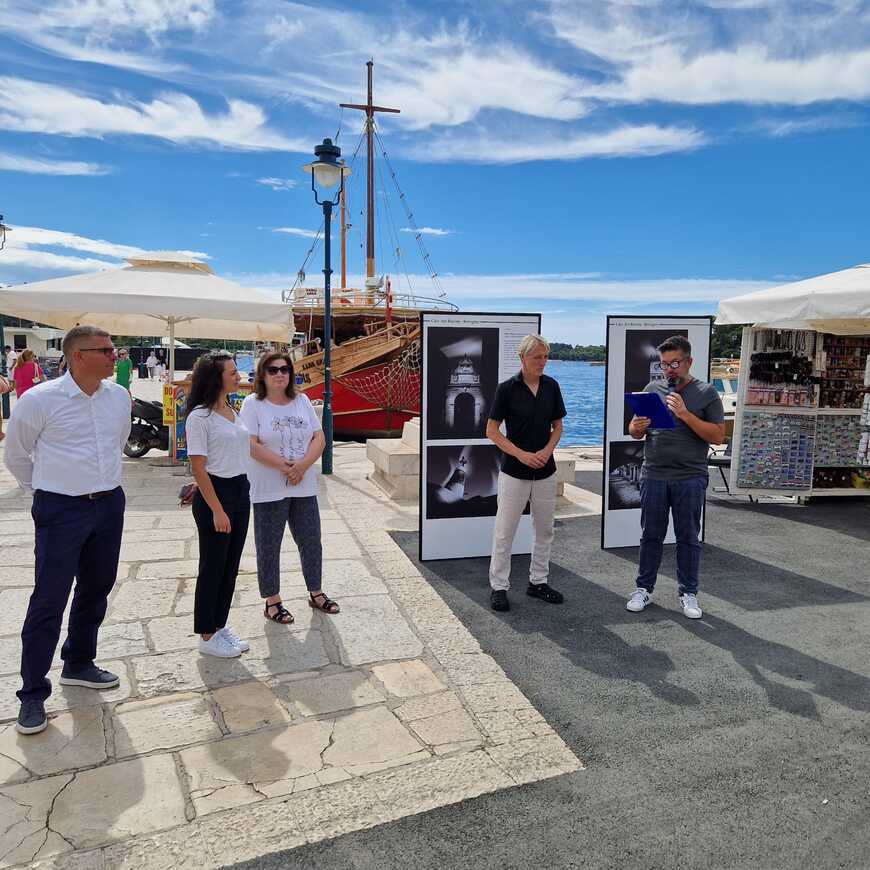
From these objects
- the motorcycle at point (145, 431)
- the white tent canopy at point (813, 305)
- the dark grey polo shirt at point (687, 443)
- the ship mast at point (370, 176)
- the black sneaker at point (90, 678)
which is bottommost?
the black sneaker at point (90, 678)

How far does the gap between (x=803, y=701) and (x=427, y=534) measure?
306 centimetres

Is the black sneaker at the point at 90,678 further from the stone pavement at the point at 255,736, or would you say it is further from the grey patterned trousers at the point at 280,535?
the grey patterned trousers at the point at 280,535

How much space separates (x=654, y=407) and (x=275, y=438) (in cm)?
241

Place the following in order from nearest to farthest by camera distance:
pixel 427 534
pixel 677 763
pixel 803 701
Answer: pixel 677 763 → pixel 803 701 → pixel 427 534

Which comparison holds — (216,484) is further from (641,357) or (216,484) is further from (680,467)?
(641,357)

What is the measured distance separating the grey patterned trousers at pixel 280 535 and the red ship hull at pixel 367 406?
46.2 ft

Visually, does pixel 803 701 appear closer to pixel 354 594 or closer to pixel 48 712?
pixel 354 594

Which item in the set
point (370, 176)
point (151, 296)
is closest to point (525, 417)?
point (151, 296)

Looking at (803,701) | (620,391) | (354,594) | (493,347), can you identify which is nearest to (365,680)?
(354,594)

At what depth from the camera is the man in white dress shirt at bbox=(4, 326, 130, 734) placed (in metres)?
3.00

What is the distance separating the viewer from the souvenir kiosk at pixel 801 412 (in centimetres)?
809

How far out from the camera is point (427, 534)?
5.76m

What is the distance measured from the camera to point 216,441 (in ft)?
11.7

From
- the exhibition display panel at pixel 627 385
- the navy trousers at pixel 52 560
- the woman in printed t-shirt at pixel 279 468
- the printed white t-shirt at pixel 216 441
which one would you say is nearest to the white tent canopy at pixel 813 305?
the exhibition display panel at pixel 627 385
